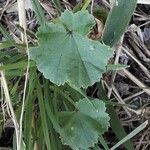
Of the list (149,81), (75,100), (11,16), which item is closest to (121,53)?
(149,81)

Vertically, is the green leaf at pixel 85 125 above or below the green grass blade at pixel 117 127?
above

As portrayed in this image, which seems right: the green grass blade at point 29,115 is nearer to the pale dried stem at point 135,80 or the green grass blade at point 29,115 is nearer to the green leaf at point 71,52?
the green leaf at point 71,52

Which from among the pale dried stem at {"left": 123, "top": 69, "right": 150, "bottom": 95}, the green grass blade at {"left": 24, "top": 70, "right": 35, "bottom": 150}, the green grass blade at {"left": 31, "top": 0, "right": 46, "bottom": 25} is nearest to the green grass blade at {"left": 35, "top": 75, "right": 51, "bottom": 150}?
the green grass blade at {"left": 24, "top": 70, "right": 35, "bottom": 150}

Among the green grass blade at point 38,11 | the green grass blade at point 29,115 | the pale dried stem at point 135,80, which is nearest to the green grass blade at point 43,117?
the green grass blade at point 29,115

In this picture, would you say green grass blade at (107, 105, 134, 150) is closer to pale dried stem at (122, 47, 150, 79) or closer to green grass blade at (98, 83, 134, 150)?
green grass blade at (98, 83, 134, 150)

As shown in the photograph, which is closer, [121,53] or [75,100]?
[75,100]

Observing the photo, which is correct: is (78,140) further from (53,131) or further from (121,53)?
(121,53)

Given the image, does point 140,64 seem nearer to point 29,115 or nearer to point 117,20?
point 117,20
